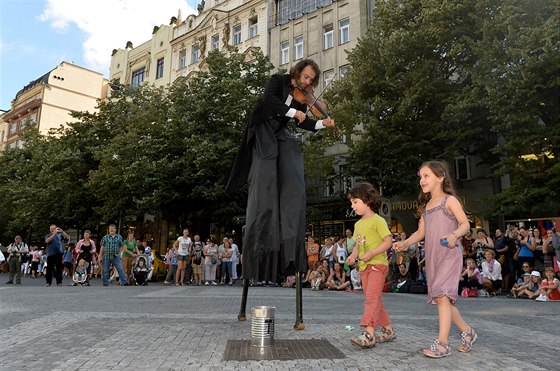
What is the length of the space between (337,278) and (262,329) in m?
12.5

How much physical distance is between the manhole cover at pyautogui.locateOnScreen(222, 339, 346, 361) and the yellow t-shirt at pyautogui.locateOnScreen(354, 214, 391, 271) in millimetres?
856

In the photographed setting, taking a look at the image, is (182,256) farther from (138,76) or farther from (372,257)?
(138,76)

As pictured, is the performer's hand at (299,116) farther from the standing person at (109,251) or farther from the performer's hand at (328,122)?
the standing person at (109,251)

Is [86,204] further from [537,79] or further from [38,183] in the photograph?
[537,79]

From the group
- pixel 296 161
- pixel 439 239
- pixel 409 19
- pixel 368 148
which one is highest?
pixel 409 19

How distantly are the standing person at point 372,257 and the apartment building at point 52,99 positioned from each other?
6312 centimetres

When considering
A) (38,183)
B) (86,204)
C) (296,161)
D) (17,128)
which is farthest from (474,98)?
(17,128)

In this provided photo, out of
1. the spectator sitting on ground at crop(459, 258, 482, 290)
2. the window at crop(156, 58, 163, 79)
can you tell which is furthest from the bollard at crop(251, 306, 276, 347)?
the window at crop(156, 58, 163, 79)

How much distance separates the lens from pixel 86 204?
31484 millimetres

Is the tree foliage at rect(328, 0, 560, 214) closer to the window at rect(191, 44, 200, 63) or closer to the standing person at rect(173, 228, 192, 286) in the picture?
the standing person at rect(173, 228, 192, 286)

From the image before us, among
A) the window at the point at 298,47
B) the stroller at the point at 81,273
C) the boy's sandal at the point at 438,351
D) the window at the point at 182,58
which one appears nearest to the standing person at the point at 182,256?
the stroller at the point at 81,273

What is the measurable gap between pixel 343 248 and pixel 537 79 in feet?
30.0

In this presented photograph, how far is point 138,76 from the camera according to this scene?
48812 millimetres

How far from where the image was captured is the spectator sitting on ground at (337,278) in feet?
50.6
